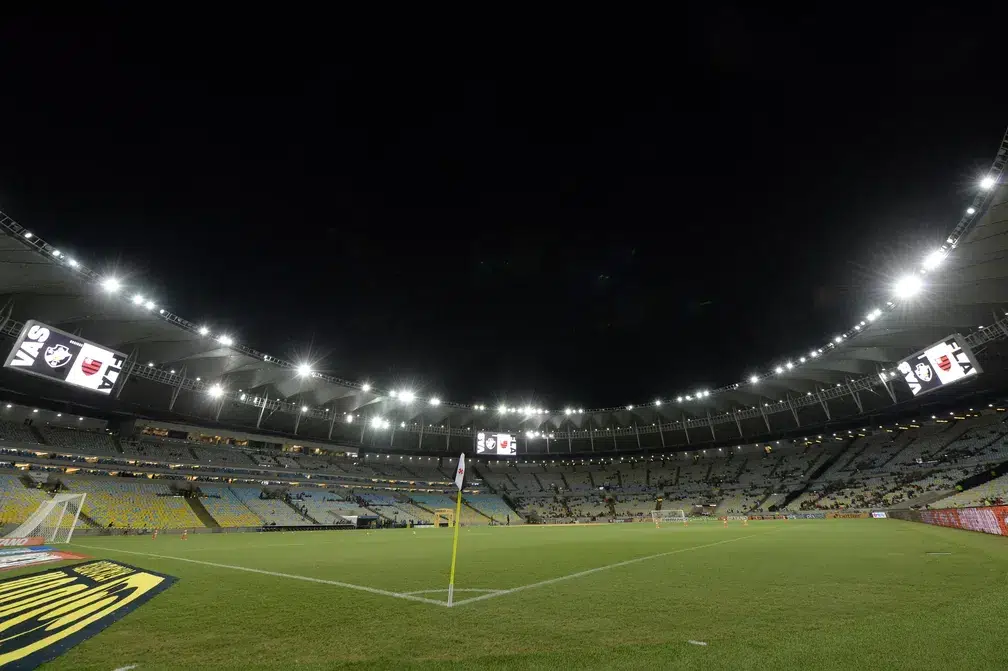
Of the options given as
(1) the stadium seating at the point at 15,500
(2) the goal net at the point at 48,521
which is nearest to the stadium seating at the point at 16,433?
(1) the stadium seating at the point at 15,500

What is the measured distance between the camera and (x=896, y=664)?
10.0ft

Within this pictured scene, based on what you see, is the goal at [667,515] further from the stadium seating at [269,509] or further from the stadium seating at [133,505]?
the stadium seating at [133,505]

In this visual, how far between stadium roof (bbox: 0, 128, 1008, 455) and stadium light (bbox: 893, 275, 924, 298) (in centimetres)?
9

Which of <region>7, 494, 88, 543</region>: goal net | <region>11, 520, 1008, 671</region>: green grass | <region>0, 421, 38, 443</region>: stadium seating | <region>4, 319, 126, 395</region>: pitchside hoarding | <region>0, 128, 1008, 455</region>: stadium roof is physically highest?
<region>0, 128, 1008, 455</region>: stadium roof

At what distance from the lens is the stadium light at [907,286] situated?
85.2 feet

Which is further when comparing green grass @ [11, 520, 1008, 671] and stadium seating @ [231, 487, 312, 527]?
stadium seating @ [231, 487, 312, 527]

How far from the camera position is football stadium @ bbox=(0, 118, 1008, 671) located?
167 inches

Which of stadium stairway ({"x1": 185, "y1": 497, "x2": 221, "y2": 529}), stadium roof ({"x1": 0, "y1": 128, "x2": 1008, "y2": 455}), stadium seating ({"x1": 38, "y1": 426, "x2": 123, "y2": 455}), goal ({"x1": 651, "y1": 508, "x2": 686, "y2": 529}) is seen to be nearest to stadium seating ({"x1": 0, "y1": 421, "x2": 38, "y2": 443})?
stadium seating ({"x1": 38, "y1": 426, "x2": 123, "y2": 455})

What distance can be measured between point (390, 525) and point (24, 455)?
29.9 m

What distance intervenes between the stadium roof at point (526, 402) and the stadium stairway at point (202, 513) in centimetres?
1026

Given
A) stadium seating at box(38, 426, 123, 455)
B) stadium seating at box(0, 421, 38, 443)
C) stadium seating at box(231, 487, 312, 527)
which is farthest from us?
stadium seating at box(231, 487, 312, 527)

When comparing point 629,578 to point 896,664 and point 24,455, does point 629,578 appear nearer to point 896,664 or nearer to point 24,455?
point 896,664

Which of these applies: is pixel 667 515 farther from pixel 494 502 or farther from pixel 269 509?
pixel 269 509

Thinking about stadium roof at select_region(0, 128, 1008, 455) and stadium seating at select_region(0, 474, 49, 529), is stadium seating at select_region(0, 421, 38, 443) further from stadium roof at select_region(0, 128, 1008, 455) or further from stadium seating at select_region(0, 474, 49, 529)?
stadium roof at select_region(0, 128, 1008, 455)
